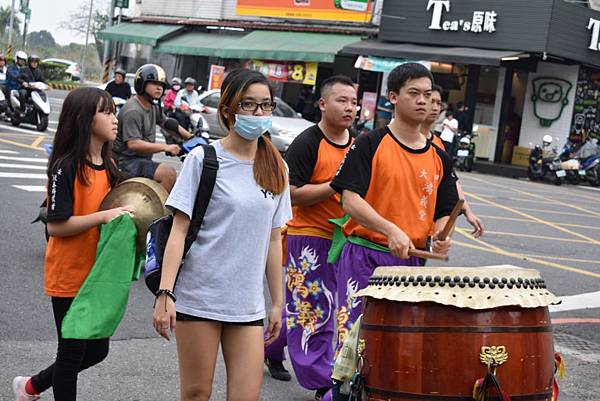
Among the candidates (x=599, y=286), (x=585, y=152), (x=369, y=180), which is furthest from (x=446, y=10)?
(x=369, y=180)

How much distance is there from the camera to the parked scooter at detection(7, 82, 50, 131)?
20.9 meters

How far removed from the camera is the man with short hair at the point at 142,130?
7801 mm

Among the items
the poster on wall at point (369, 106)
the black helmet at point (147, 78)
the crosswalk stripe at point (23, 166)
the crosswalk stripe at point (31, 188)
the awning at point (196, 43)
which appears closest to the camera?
the black helmet at point (147, 78)

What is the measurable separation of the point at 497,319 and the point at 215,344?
1.13m

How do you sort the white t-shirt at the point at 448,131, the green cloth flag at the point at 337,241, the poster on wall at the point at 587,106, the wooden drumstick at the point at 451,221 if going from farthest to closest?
the poster on wall at the point at 587,106 < the white t-shirt at the point at 448,131 < the green cloth flag at the point at 337,241 < the wooden drumstick at the point at 451,221

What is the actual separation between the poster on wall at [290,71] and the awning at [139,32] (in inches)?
238

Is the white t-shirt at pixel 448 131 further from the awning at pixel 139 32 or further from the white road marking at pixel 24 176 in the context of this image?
the awning at pixel 139 32

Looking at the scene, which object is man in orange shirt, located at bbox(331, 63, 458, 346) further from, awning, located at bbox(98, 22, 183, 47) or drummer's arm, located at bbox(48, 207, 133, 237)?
awning, located at bbox(98, 22, 183, 47)

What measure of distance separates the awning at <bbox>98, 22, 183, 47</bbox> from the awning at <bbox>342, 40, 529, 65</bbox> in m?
10.6

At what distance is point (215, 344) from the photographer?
3.91 meters

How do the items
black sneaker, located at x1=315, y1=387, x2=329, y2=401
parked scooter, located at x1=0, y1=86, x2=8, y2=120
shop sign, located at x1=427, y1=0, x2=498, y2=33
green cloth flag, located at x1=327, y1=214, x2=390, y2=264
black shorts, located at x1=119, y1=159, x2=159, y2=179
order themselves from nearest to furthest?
green cloth flag, located at x1=327, y1=214, x2=390, y2=264 → black sneaker, located at x1=315, y1=387, x2=329, y2=401 → black shorts, located at x1=119, y1=159, x2=159, y2=179 → parked scooter, located at x1=0, y1=86, x2=8, y2=120 → shop sign, located at x1=427, y1=0, x2=498, y2=33

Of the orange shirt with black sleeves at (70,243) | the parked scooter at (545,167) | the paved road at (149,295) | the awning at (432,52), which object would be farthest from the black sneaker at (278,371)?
the awning at (432,52)

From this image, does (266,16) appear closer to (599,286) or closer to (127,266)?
(599,286)

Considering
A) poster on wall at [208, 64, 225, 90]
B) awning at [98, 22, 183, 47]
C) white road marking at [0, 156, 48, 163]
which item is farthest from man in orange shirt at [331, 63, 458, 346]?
awning at [98, 22, 183, 47]
